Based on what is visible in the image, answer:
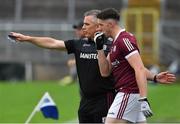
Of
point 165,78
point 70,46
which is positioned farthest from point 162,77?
point 70,46

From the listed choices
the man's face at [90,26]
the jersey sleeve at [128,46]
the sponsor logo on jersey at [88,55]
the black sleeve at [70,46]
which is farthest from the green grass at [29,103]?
the jersey sleeve at [128,46]

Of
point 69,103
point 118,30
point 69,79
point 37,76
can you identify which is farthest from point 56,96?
point 118,30

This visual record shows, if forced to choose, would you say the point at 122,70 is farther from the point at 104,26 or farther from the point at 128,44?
the point at 104,26

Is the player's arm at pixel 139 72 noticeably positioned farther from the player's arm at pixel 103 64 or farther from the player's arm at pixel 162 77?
the player's arm at pixel 162 77

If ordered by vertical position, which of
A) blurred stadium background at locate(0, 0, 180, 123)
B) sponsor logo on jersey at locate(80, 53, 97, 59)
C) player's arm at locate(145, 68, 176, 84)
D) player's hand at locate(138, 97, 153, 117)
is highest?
sponsor logo on jersey at locate(80, 53, 97, 59)

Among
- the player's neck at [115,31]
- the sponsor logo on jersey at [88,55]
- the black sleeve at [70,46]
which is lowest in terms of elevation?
the sponsor logo on jersey at [88,55]

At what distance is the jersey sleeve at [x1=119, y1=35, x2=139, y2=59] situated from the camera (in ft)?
31.2

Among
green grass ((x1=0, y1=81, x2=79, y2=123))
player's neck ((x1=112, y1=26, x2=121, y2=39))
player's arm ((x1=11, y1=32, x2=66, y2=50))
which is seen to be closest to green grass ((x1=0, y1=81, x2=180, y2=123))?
green grass ((x1=0, y1=81, x2=79, y2=123))

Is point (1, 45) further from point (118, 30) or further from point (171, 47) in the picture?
point (118, 30)

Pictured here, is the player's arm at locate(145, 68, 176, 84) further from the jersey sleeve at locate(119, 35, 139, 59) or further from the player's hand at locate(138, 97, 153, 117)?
the player's hand at locate(138, 97, 153, 117)

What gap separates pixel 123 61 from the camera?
9.65 m

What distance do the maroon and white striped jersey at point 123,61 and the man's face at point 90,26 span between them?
0.85 meters

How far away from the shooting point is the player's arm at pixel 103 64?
993 centimetres

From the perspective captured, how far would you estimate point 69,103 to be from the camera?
72.7 ft
